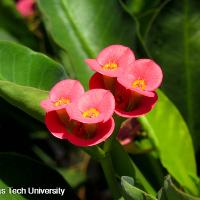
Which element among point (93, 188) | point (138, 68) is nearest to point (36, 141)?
point (93, 188)

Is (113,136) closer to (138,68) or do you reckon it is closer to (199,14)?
(138,68)

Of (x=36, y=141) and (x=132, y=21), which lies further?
(x=36, y=141)

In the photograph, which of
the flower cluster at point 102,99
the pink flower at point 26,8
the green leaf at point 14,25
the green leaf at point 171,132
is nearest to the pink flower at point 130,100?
the flower cluster at point 102,99

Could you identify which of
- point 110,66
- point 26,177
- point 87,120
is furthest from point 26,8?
point 87,120

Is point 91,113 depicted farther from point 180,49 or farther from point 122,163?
point 180,49

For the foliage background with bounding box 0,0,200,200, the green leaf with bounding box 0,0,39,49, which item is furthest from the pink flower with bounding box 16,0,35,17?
the foliage background with bounding box 0,0,200,200

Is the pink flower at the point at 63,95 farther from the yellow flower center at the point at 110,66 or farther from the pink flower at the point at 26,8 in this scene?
the pink flower at the point at 26,8
